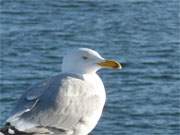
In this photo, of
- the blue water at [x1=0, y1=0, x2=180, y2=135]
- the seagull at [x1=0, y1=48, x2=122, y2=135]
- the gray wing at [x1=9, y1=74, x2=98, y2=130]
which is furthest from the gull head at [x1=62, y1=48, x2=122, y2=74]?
the blue water at [x1=0, y1=0, x2=180, y2=135]

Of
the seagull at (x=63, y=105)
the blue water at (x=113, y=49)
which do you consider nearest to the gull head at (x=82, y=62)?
the seagull at (x=63, y=105)

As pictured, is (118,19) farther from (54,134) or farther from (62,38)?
(54,134)

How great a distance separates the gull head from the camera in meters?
8.03

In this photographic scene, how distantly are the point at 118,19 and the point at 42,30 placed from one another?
195cm

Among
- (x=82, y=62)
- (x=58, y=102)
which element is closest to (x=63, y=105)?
(x=58, y=102)

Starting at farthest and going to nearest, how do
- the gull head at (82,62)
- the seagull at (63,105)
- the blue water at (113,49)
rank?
the blue water at (113,49)
the gull head at (82,62)
the seagull at (63,105)

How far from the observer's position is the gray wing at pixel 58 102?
745 cm

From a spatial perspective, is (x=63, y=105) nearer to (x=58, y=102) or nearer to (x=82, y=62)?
(x=58, y=102)

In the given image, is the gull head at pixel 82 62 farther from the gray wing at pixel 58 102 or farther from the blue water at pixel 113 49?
the blue water at pixel 113 49

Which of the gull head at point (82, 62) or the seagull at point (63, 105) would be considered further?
the gull head at point (82, 62)

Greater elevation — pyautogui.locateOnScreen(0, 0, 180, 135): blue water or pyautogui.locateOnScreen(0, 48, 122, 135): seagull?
pyautogui.locateOnScreen(0, 0, 180, 135): blue water

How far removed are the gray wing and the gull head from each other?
0.77ft

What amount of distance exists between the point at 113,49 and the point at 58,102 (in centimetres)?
1345

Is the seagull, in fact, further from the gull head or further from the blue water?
the blue water
